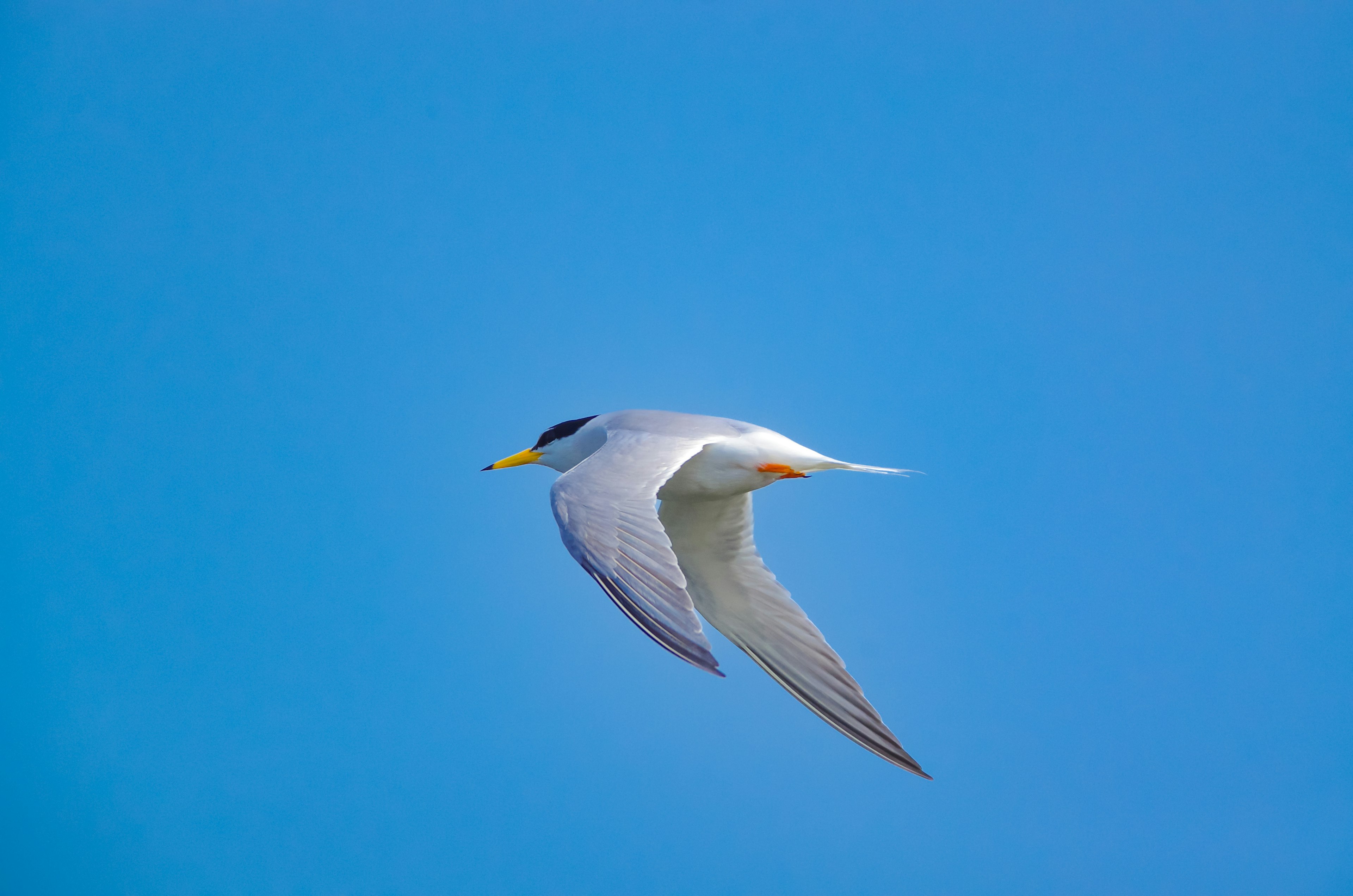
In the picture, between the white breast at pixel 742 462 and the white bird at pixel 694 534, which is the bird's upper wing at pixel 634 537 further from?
the white breast at pixel 742 462

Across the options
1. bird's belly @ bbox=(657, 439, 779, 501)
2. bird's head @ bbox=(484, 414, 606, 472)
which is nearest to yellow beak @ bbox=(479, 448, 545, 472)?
bird's head @ bbox=(484, 414, 606, 472)

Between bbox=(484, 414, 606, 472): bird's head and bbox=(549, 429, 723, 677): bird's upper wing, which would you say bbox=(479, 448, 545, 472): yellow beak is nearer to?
bbox=(484, 414, 606, 472): bird's head

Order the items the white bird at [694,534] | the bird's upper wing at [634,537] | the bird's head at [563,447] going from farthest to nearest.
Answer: the bird's head at [563,447]
the white bird at [694,534]
the bird's upper wing at [634,537]

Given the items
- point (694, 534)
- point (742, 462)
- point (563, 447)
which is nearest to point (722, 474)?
point (742, 462)

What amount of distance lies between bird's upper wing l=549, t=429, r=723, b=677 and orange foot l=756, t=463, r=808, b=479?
0.28 metres

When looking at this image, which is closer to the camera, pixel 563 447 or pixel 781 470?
pixel 781 470

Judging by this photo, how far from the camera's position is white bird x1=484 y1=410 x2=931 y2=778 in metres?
2.29

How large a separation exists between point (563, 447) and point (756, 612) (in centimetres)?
93

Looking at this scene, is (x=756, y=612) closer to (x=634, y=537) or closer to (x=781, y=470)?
(x=781, y=470)

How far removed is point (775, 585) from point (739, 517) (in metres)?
0.28

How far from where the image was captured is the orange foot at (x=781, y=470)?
10.3 feet

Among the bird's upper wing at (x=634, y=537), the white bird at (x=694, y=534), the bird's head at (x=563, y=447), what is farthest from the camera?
the bird's head at (x=563, y=447)

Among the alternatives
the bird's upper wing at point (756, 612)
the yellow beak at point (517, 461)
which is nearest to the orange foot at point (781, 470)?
the bird's upper wing at point (756, 612)

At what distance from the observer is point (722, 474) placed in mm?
3258
